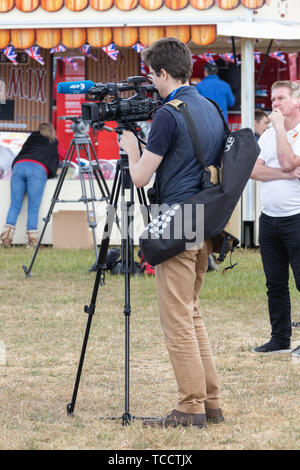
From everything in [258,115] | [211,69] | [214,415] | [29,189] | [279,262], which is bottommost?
[29,189]

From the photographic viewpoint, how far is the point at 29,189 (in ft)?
37.0

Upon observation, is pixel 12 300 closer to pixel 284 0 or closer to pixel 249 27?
pixel 249 27

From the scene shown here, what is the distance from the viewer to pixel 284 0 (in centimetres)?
1052

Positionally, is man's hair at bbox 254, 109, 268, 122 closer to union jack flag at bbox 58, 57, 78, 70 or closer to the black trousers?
union jack flag at bbox 58, 57, 78, 70

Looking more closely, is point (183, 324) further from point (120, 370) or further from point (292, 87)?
point (292, 87)

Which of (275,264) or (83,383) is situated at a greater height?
(275,264)

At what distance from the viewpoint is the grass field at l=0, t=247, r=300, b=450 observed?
12.9 ft

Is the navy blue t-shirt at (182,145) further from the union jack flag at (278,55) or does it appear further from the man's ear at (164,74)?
the union jack flag at (278,55)

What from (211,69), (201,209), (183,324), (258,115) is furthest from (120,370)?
(211,69)

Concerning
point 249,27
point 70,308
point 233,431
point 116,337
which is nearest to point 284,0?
point 249,27

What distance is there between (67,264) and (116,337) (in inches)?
147

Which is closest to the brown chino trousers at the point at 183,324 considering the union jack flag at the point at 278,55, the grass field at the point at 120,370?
the grass field at the point at 120,370

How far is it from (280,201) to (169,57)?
2050mm

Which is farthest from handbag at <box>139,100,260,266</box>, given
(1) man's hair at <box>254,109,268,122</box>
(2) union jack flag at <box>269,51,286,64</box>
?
(2) union jack flag at <box>269,51,286,64</box>
